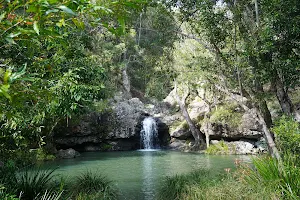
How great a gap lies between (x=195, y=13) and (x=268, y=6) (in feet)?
8.30

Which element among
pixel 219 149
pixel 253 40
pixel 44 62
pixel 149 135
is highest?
pixel 253 40

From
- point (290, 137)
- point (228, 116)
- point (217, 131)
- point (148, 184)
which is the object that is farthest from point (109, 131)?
point (290, 137)

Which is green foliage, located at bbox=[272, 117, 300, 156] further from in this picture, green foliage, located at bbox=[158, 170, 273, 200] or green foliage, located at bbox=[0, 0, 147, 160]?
green foliage, located at bbox=[0, 0, 147, 160]

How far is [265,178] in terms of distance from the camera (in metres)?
4.74

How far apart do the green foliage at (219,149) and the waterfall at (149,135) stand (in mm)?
6444

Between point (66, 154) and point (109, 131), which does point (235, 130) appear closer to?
point (109, 131)

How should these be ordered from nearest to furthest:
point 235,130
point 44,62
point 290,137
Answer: point 44,62 → point 290,137 → point 235,130

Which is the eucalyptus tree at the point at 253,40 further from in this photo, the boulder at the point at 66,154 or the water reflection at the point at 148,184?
the boulder at the point at 66,154

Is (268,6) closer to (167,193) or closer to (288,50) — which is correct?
(288,50)

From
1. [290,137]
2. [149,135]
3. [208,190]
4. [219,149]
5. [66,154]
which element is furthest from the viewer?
[149,135]

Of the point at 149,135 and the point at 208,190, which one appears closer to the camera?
the point at 208,190

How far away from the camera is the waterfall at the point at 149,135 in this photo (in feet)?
80.1

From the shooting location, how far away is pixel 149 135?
24.5 metres

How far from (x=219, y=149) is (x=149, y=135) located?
740 centimetres
